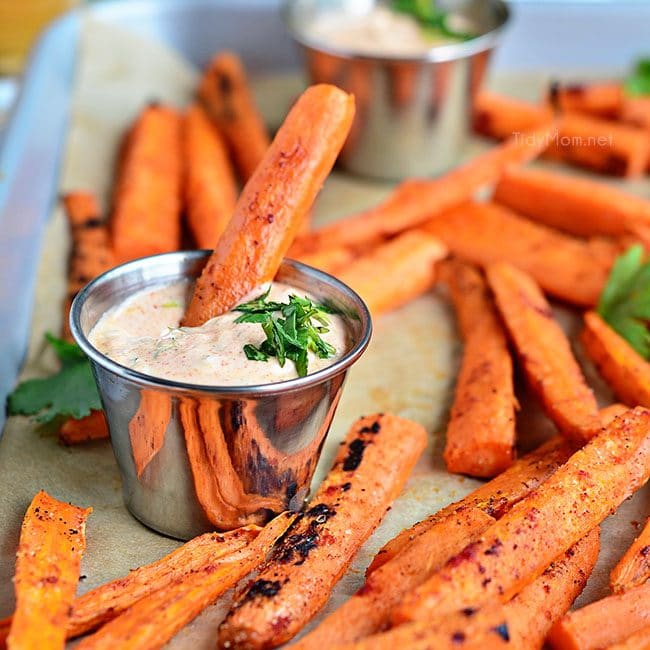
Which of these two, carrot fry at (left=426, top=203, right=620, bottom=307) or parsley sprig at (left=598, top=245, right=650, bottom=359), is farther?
carrot fry at (left=426, top=203, right=620, bottom=307)

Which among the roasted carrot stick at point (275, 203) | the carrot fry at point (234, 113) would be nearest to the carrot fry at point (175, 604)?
the roasted carrot stick at point (275, 203)

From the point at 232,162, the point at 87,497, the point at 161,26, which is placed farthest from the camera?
the point at 161,26

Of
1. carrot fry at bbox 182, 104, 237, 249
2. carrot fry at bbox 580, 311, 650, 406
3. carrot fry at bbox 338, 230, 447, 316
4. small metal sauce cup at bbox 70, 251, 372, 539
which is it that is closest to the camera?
small metal sauce cup at bbox 70, 251, 372, 539

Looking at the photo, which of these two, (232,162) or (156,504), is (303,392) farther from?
(232,162)

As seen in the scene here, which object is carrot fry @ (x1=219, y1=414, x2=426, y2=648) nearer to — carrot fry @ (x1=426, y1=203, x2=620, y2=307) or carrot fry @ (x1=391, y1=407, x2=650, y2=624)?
carrot fry @ (x1=391, y1=407, x2=650, y2=624)

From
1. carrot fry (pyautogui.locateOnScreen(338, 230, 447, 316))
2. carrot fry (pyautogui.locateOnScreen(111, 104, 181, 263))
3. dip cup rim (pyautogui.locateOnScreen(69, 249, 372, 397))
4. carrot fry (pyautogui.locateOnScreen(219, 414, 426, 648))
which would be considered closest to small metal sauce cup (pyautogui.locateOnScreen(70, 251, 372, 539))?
dip cup rim (pyautogui.locateOnScreen(69, 249, 372, 397))

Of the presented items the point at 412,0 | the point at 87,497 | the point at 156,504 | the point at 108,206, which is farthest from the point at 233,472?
the point at 412,0
